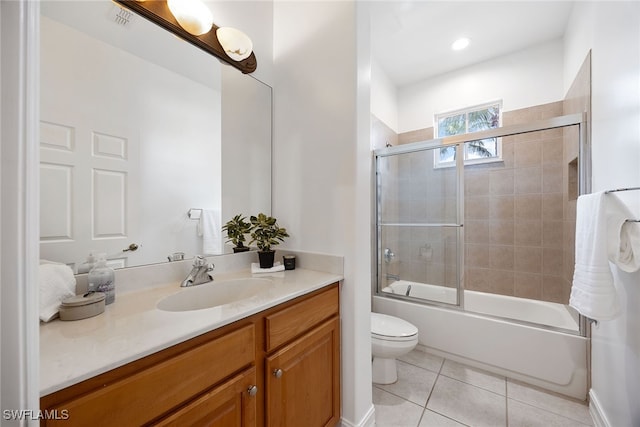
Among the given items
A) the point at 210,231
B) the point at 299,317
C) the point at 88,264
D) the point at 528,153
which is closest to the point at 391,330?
the point at 299,317

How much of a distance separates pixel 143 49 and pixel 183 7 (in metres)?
0.28

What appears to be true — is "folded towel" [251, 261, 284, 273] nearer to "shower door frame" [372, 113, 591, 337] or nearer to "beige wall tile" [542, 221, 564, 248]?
"shower door frame" [372, 113, 591, 337]

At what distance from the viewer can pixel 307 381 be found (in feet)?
3.48

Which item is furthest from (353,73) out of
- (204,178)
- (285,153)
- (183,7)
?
(204,178)

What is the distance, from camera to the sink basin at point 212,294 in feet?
3.31

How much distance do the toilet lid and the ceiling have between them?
2.39 meters

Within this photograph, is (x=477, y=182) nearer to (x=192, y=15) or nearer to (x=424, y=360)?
(x=424, y=360)

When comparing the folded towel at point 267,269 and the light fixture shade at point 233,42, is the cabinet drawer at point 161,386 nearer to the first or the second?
the folded towel at point 267,269

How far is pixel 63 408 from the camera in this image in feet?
1.57

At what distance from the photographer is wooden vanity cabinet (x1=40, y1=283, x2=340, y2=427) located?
540 millimetres

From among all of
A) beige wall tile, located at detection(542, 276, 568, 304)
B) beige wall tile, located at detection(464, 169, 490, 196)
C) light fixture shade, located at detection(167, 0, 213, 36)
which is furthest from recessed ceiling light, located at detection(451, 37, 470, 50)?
beige wall tile, located at detection(542, 276, 568, 304)

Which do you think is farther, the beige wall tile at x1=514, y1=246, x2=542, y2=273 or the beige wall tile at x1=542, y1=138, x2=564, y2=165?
the beige wall tile at x1=514, y1=246, x2=542, y2=273

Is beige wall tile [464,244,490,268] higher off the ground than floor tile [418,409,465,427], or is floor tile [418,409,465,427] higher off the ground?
beige wall tile [464,244,490,268]

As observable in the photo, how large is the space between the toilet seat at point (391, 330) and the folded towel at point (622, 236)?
1065mm
